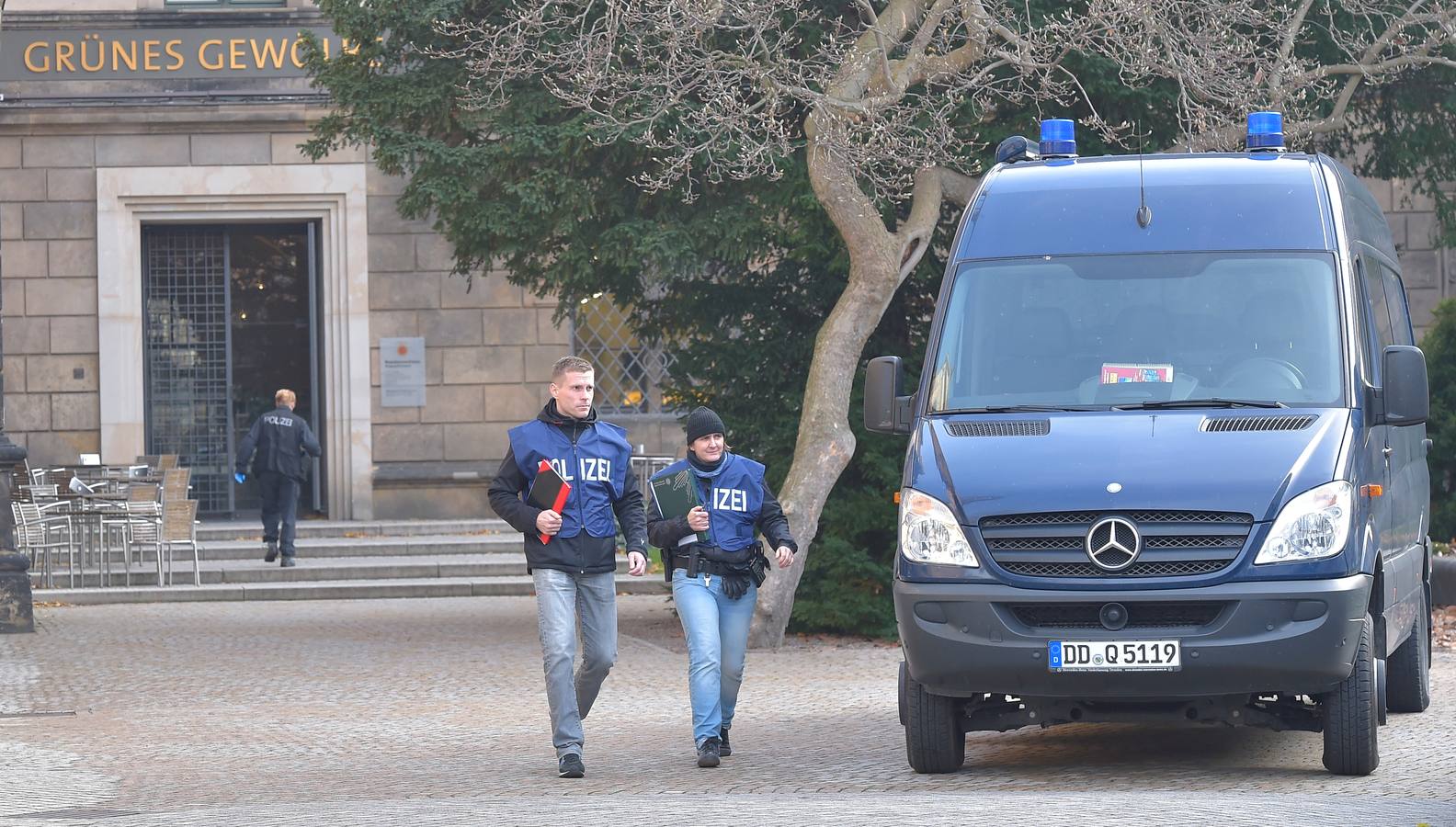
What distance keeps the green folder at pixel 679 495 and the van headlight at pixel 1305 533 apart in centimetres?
260

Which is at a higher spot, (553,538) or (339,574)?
(553,538)

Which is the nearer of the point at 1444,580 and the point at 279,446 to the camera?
the point at 1444,580

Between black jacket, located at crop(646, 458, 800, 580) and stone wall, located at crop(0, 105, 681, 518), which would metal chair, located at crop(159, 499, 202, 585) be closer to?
stone wall, located at crop(0, 105, 681, 518)

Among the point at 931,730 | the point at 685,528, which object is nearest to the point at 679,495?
the point at 685,528

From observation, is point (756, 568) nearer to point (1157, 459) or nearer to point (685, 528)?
point (685, 528)

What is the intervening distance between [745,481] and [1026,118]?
6111mm

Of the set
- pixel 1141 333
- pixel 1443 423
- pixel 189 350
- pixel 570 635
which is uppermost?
pixel 189 350

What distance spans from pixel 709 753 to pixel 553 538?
1.15 m

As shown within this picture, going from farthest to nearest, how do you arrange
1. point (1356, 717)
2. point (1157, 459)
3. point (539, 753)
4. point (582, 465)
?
1. point (539, 753)
2. point (582, 465)
3. point (1356, 717)
4. point (1157, 459)

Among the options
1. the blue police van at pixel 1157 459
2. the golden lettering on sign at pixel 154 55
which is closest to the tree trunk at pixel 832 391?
the blue police van at pixel 1157 459

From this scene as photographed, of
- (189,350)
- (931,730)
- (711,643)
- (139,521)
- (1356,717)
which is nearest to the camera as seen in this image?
(1356,717)

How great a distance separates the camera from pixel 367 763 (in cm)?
945

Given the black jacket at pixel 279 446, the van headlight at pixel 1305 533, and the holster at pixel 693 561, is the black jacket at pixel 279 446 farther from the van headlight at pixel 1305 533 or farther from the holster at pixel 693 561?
the van headlight at pixel 1305 533

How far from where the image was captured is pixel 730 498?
928cm
